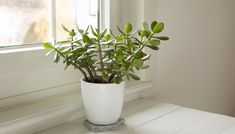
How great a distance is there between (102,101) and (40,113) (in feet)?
0.52

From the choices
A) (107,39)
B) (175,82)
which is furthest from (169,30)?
(107,39)

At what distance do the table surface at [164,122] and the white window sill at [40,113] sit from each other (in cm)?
2

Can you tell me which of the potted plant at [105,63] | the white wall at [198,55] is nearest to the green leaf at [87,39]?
the potted plant at [105,63]

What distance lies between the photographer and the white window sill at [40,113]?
0.83 m

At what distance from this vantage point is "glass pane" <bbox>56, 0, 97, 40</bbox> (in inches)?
43.1

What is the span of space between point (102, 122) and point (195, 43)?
842 millimetres

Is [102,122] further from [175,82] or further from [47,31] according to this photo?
[175,82]

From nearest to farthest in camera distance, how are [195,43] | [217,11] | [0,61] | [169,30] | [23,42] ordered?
[0,61] → [23,42] → [169,30] → [195,43] → [217,11]

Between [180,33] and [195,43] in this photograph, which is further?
[195,43]

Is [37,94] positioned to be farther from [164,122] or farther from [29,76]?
[164,122]

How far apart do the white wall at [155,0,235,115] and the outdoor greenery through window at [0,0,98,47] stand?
32 centimetres

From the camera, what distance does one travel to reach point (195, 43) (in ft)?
5.32

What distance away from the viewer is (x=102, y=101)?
0.90m

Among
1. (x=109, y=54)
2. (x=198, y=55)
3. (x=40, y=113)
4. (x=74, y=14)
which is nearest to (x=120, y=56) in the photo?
(x=109, y=54)
